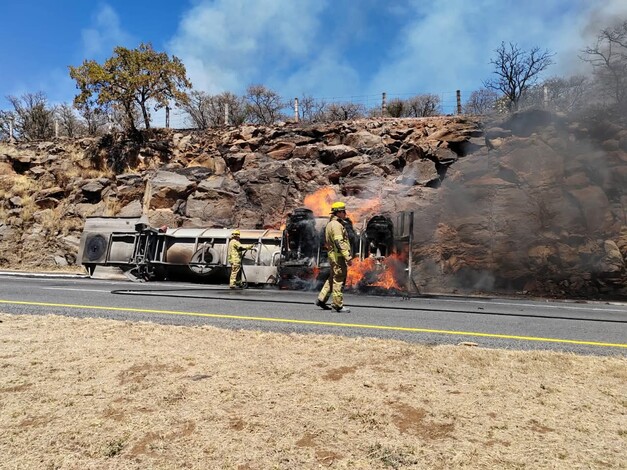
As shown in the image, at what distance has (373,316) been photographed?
25.8 feet

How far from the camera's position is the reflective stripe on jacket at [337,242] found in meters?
8.33

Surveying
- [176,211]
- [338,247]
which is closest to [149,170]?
[176,211]

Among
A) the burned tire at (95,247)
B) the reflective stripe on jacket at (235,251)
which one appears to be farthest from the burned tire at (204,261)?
the burned tire at (95,247)

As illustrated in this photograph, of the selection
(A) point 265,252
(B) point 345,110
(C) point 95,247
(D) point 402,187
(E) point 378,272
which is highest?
(B) point 345,110

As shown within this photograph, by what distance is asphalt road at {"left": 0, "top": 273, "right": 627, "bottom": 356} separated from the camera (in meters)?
6.19

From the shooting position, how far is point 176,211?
23250 mm

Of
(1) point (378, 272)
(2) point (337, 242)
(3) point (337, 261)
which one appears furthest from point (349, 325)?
(1) point (378, 272)

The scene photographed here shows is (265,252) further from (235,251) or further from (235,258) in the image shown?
(235,258)

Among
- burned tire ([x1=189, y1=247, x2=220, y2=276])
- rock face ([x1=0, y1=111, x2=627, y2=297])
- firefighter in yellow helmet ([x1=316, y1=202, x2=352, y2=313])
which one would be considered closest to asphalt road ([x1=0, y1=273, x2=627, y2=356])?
firefighter in yellow helmet ([x1=316, y1=202, x2=352, y2=313])

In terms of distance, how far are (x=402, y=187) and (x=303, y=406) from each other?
1767 cm

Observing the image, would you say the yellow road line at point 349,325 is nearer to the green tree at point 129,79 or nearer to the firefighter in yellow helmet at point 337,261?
the firefighter in yellow helmet at point 337,261

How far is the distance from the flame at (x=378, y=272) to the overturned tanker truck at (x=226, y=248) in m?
0.22

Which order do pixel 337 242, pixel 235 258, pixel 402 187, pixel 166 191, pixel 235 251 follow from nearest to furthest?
1. pixel 337 242
2. pixel 235 258
3. pixel 235 251
4. pixel 402 187
5. pixel 166 191

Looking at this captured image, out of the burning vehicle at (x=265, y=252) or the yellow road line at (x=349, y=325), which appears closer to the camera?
the yellow road line at (x=349, y=325)
